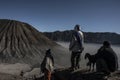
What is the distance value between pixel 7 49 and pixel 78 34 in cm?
5791

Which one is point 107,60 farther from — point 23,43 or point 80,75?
point 23,43

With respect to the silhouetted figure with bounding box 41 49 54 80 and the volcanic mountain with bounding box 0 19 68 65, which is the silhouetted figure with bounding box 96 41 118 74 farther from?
the volcanic mountain with bounding box 0 19 68 65

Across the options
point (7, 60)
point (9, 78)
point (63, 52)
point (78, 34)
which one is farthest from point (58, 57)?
point (78, 34)

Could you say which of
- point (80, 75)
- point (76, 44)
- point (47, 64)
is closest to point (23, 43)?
point (76, 44)

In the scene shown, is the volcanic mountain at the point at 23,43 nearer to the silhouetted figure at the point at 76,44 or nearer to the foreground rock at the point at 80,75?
the foreground rock at the point at 80,75

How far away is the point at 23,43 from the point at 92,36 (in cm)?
6720

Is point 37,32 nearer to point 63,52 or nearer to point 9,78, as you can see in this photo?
point 63,52

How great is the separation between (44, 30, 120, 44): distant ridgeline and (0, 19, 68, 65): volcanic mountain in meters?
42.2

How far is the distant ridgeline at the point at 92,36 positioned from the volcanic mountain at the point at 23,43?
42.2 metres

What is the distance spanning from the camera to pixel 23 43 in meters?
79.8

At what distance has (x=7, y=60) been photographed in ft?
221

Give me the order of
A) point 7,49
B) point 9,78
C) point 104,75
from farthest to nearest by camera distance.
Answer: point 7,49, point 9,78, point 104,75

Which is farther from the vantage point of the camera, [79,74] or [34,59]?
[34,59]

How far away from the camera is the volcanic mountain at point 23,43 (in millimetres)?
72750
